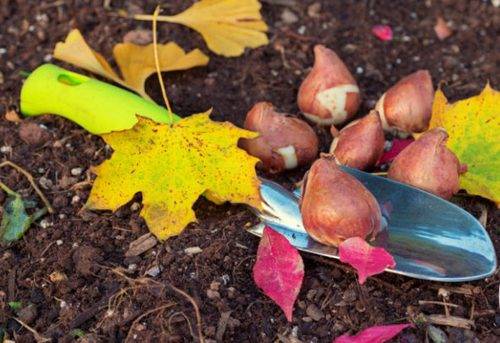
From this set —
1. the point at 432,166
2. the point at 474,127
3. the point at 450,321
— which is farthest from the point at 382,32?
the point at 450,321

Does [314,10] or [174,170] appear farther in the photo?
[314,10]

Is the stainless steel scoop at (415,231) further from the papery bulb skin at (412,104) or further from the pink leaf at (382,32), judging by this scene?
the pink leaf at (382,32)

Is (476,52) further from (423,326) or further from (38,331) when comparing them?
(38,331)

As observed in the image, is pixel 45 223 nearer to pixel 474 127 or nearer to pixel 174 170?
pixel 174 170

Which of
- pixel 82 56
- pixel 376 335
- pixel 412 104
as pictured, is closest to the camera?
pixel 376 335

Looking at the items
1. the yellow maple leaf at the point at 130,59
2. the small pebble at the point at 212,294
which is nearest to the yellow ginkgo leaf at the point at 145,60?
the yellow maple leaf at the point at 130,59

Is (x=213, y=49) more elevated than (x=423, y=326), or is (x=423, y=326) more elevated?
(x=213, y=49)

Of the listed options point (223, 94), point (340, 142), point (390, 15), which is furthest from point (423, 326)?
point (390, 15)
